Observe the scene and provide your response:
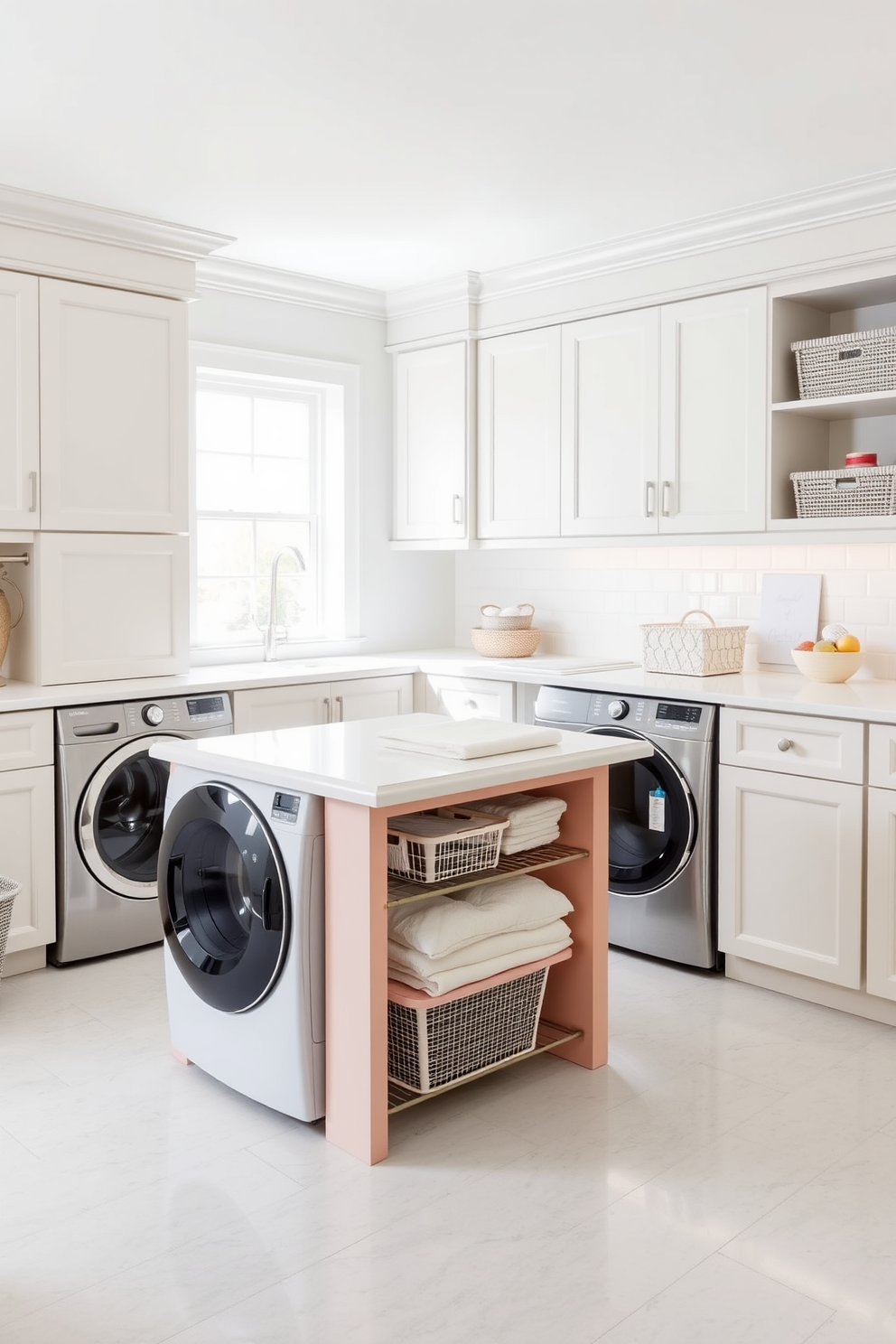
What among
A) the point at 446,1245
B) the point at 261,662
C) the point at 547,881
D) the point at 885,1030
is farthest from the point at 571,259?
the point at 446,1245

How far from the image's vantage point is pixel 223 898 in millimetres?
2756

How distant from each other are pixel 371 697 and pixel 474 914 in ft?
6.78

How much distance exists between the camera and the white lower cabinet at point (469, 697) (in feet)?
14.4

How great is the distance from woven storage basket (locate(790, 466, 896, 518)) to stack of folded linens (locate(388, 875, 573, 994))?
169 cm

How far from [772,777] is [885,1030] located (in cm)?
79

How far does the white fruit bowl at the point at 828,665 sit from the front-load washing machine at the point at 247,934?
1.97 metres

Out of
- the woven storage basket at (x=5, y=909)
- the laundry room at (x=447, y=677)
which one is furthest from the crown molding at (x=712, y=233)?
the woven storage basket at (x=5, y=909)

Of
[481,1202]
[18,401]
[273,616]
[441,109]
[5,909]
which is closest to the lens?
[481,1202]

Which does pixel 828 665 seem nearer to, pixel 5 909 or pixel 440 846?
pixel 440 846

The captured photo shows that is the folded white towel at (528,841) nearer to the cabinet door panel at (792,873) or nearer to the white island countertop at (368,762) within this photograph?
the white island countertop at (368,762)

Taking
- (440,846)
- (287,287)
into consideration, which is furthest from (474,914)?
(287,287)

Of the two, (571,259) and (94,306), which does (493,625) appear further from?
(94,306)

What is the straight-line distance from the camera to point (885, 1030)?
3.21 m

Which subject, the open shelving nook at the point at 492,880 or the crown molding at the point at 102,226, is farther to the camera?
the crown molding at the point at 102,226
